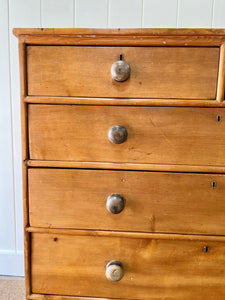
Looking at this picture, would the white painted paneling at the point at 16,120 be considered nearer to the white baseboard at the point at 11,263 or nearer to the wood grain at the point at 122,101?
the white baseboard at the point at 11,263

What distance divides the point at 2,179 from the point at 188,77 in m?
0.98

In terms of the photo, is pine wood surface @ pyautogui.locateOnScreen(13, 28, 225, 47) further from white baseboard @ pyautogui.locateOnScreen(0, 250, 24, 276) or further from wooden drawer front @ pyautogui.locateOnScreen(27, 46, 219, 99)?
white baseboard @ pyautogui.locateOnScreen(0, 250, 24, 276)

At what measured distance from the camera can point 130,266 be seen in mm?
705

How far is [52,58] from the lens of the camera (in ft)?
2.06

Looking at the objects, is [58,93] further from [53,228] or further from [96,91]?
[53,228]

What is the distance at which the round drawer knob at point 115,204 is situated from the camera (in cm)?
65
